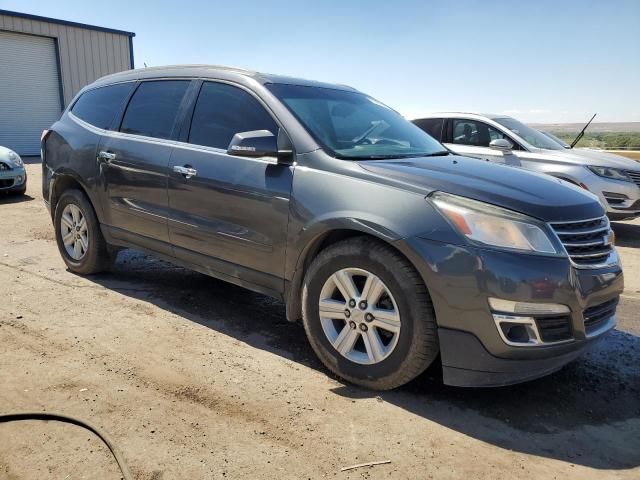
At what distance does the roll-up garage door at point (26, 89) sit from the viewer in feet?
60.2

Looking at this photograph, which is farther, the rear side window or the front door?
the rear side window

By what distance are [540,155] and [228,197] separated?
551 centimetres

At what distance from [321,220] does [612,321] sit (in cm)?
173

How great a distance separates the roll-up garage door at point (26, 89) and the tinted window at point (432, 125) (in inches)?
630

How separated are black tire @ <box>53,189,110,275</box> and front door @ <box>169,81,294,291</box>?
44.4 inches

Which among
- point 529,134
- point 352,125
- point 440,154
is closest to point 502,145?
point 529,134

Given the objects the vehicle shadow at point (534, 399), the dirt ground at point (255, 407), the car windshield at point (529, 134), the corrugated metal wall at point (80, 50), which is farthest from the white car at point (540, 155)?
the corrugated metal wall at point (80, 50)

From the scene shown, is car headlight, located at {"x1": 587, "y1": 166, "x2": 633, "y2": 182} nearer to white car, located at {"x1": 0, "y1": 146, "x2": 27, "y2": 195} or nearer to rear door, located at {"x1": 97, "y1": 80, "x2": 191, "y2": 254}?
rear door, located at {"x1": 97, "y1": 80, "x2": 191, "y2": 254}

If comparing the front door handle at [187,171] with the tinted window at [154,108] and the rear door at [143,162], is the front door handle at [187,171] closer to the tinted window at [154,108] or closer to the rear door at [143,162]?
the rear door at [143,162]

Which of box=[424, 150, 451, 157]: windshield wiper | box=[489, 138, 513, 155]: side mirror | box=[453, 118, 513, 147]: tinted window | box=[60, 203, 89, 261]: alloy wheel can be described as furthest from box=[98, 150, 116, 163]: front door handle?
box=[453, 118, 513, 147]: tinted window

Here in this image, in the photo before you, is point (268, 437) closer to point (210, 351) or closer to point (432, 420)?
point (432, 420)

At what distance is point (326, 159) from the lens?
316 cm

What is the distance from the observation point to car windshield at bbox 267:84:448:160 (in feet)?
11.1

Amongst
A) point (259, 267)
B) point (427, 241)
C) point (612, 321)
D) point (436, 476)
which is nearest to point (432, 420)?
point (436, 476)
